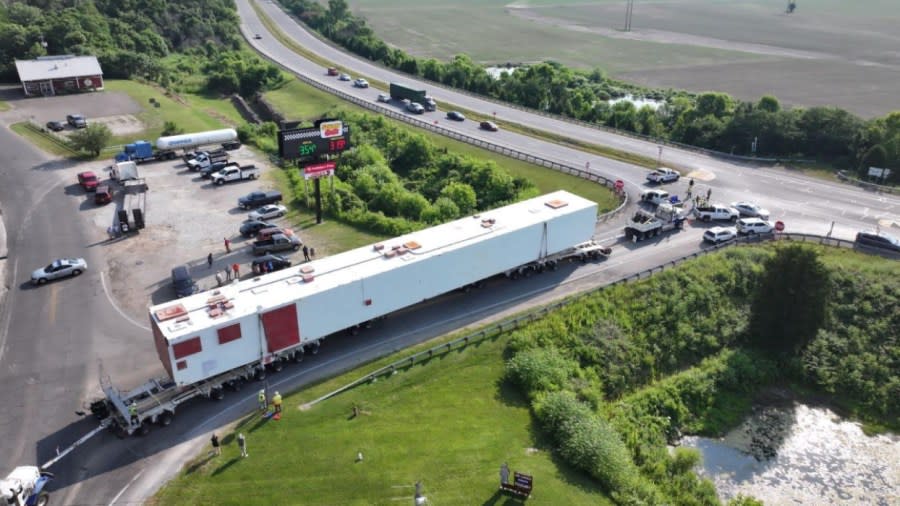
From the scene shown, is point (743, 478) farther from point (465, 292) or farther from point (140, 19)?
point (140, 19)

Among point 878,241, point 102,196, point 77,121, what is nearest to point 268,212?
point 102,196

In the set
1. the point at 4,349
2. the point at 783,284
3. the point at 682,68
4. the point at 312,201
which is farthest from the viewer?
the point at 682,68

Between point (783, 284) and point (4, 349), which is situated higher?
point (783, 284)

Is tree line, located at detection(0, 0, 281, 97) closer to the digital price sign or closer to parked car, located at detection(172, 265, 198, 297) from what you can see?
the digital price sign

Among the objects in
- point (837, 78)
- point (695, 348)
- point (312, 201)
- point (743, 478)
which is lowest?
point (743, 478)

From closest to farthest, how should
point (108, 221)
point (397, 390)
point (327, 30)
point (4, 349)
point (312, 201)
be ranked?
point (397, 390) → point (4, 349) → point (108, 221) → point (312, 201) → point (327, 30)

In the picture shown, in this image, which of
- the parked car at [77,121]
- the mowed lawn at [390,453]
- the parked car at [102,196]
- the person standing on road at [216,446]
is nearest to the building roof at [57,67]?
the parked car at [77,121]

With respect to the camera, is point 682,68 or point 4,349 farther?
point 682,68

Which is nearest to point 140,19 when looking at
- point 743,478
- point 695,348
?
point 695,348
